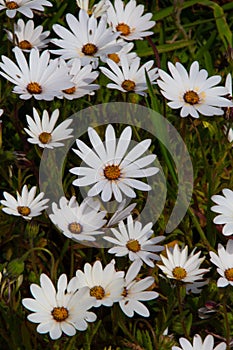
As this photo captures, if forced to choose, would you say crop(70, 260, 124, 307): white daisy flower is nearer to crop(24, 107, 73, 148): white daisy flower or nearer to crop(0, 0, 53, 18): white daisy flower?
crop(24, 107, 73, 148): white daisy flower

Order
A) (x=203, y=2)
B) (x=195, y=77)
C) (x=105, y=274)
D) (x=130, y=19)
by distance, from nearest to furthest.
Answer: (x=105, y=274)
(x=195, y=77)
(x=130, y=19)
(x=203, y=2)

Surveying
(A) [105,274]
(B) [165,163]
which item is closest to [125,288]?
(A) [105,274]

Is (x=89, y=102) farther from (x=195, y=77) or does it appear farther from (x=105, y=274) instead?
(x=105, y=274)

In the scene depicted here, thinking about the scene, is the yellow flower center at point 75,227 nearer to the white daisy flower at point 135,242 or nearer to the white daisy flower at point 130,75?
the white daisy flower at point 135,242

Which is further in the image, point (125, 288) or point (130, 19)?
point (130, 19)

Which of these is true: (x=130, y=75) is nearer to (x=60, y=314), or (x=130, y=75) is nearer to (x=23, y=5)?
(x=23, y=5)

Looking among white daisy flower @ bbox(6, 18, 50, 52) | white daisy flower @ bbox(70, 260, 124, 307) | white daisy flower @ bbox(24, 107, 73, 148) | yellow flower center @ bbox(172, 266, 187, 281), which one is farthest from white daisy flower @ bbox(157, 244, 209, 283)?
white daisy flower @ bbox(6, 18, 50, 52)

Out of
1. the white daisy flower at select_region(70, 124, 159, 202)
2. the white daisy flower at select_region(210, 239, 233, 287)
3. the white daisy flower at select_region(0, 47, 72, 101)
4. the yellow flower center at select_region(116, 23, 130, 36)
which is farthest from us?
the yellow flower center at select_region(116, 23, 130, 36)
